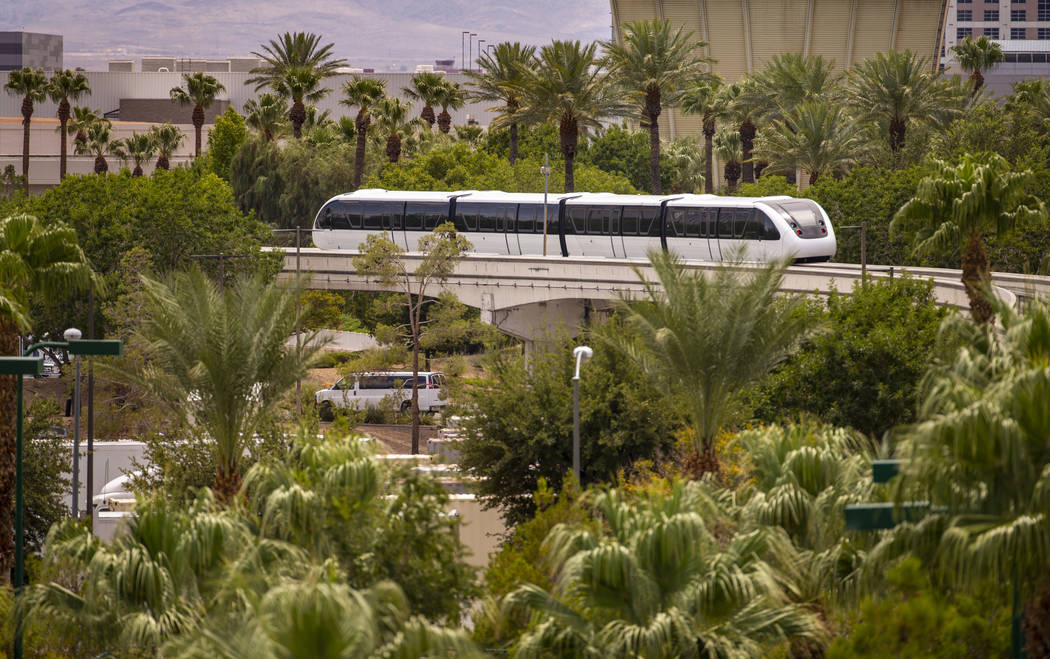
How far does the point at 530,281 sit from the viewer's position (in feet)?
171

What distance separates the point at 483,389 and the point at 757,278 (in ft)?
30.4

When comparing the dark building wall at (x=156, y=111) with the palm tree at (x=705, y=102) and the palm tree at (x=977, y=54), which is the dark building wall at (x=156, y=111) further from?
the palm tree at (x=977, y=54)

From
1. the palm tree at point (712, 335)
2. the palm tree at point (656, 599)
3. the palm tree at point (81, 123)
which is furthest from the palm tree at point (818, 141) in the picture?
the palm tree at point (81, 123)

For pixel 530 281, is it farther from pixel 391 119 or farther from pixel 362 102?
pixel 391 119

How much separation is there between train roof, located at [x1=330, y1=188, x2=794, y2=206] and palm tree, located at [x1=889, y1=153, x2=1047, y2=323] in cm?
1806

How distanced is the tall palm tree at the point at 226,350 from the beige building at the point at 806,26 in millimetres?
105150

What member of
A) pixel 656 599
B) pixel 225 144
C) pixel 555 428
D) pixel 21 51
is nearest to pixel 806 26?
pixel 225 144

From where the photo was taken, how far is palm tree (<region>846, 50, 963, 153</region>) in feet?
205

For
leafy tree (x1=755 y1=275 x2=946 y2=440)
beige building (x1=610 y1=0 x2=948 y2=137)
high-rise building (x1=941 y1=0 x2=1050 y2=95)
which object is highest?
high-rise building (x1=941 y1=0 x2=1050 y2=95)

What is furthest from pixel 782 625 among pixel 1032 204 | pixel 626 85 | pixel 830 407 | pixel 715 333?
pixel 626 85

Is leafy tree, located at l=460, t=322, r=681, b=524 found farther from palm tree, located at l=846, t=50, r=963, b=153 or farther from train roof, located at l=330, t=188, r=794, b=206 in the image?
palm tree, located at l=846, t=50, r=963, b=153

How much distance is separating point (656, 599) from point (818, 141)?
5511cm

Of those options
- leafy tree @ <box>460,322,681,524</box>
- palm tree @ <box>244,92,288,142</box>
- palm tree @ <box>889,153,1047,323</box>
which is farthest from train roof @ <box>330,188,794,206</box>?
palm tree @ <box>244,92,288,142</box>

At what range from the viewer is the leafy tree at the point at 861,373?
95.6 feet
